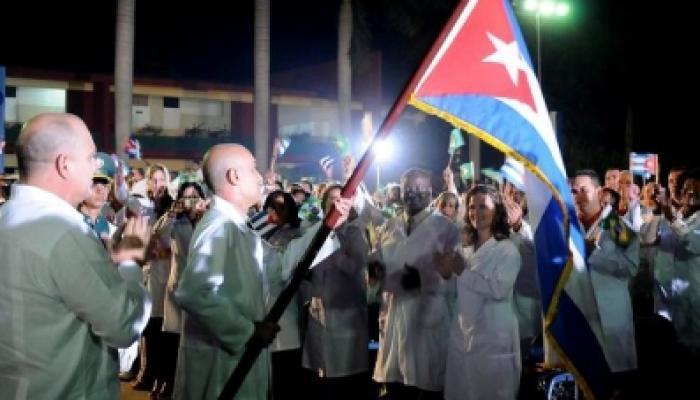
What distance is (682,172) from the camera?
255 inches

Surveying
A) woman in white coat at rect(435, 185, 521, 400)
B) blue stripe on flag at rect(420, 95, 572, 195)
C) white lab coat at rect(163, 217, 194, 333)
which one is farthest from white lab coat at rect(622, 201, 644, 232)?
blue stripe on flag at rect(420, 95, 572, 195)

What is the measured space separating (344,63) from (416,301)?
17.9 m

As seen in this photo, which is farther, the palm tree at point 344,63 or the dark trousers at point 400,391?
the palm tree at point 344,63

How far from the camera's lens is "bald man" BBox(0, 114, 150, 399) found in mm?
2691

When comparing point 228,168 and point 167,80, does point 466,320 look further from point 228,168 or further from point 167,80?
point 167,80

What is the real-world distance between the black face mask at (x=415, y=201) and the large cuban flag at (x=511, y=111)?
2.52m

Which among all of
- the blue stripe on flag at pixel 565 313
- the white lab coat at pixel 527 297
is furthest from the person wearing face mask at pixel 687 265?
the blue stripe on flag at pixel 565 313

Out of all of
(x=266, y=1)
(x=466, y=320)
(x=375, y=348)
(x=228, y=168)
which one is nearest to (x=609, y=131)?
(x=266, y=1)

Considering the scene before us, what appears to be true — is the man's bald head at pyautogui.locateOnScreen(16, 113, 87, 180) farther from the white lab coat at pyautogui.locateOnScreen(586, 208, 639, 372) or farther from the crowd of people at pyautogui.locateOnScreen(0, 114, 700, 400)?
the white lab coat at pyautogui.locateOnScreen(586, 208, 639, 372)

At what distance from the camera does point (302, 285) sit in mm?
6965

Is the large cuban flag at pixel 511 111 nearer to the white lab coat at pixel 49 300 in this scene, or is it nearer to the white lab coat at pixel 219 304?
the white lab coat at pixel 219 304

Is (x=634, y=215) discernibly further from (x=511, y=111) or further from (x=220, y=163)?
(x=220, y=163)

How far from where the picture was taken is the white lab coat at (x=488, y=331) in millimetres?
5160

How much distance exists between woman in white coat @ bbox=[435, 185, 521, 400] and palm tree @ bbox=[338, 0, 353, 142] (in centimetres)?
1690
